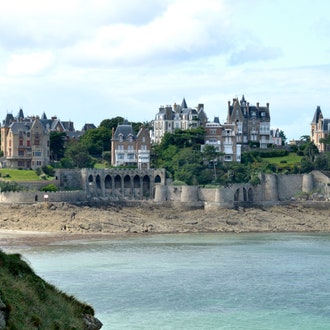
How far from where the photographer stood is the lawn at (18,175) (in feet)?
219

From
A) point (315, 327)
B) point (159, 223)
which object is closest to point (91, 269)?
point (315, 327)

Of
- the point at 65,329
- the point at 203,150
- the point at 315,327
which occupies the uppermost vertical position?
the point at 203,150

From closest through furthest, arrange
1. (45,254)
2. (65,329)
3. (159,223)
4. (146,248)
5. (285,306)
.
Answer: (65,329) → (285,306) → (45,254) → (146,248) → (159,223)

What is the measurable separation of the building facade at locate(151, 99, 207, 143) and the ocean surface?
89.7 feet

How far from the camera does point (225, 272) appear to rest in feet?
137

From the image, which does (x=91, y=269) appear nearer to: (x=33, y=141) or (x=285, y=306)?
(x=285, y=306)

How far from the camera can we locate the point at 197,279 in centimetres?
3956

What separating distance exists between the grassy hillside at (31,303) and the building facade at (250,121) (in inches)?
2776

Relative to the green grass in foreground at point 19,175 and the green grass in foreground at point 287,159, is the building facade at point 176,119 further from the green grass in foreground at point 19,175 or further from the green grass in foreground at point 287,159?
the green grass in foreground at point 19,175

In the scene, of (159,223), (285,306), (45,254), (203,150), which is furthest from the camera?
(203,150)

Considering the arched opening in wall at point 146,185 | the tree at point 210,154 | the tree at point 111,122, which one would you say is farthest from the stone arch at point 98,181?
the tree at point 111,122

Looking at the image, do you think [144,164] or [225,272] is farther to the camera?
[144,164]

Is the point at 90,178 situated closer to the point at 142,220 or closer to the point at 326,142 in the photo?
the point at 142,220

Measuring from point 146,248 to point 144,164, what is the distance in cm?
2450
